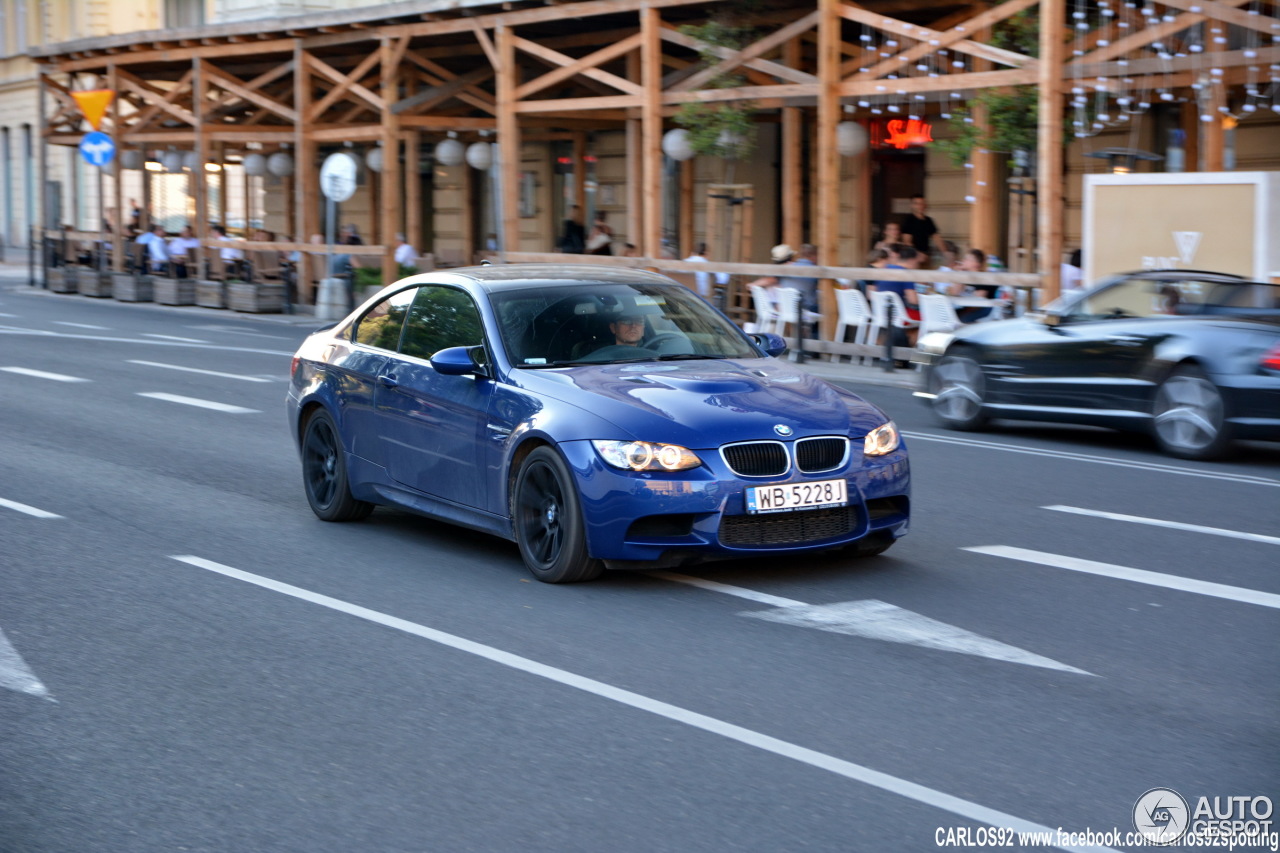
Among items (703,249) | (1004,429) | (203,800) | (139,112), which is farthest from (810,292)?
(139,112)

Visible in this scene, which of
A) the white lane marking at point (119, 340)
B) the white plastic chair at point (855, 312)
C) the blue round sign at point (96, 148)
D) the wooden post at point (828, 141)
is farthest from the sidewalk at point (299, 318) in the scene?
the white lane marking at point (119, 340)

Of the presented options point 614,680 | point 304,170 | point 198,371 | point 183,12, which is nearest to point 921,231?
point 198,371

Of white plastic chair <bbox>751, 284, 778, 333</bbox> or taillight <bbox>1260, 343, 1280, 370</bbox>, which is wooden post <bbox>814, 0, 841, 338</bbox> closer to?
white plastic chair <bbox>751, 284, 778, 333</bbox>

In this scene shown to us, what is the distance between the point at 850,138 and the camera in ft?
76.7

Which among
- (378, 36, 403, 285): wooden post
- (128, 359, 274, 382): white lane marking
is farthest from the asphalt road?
(378, 36, 403, 285): wooden post

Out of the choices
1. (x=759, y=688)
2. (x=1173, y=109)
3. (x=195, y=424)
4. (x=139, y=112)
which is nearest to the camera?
(x=759, y=688)

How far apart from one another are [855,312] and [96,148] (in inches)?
828

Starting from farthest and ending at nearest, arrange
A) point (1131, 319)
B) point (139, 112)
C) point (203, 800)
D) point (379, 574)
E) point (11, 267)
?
point (11, 267), point (139, 112), point (1131, 319), point (379, 574), point (203, 800)

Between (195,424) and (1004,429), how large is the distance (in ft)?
23.4

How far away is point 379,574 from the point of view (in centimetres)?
→ 821

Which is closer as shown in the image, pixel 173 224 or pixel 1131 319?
pixel 1131 319

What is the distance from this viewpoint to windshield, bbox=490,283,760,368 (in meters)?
8.41

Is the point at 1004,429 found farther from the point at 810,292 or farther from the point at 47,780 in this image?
the point at 47,780

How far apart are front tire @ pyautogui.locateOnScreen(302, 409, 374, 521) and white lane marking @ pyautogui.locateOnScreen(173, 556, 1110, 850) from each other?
1.53 meters
